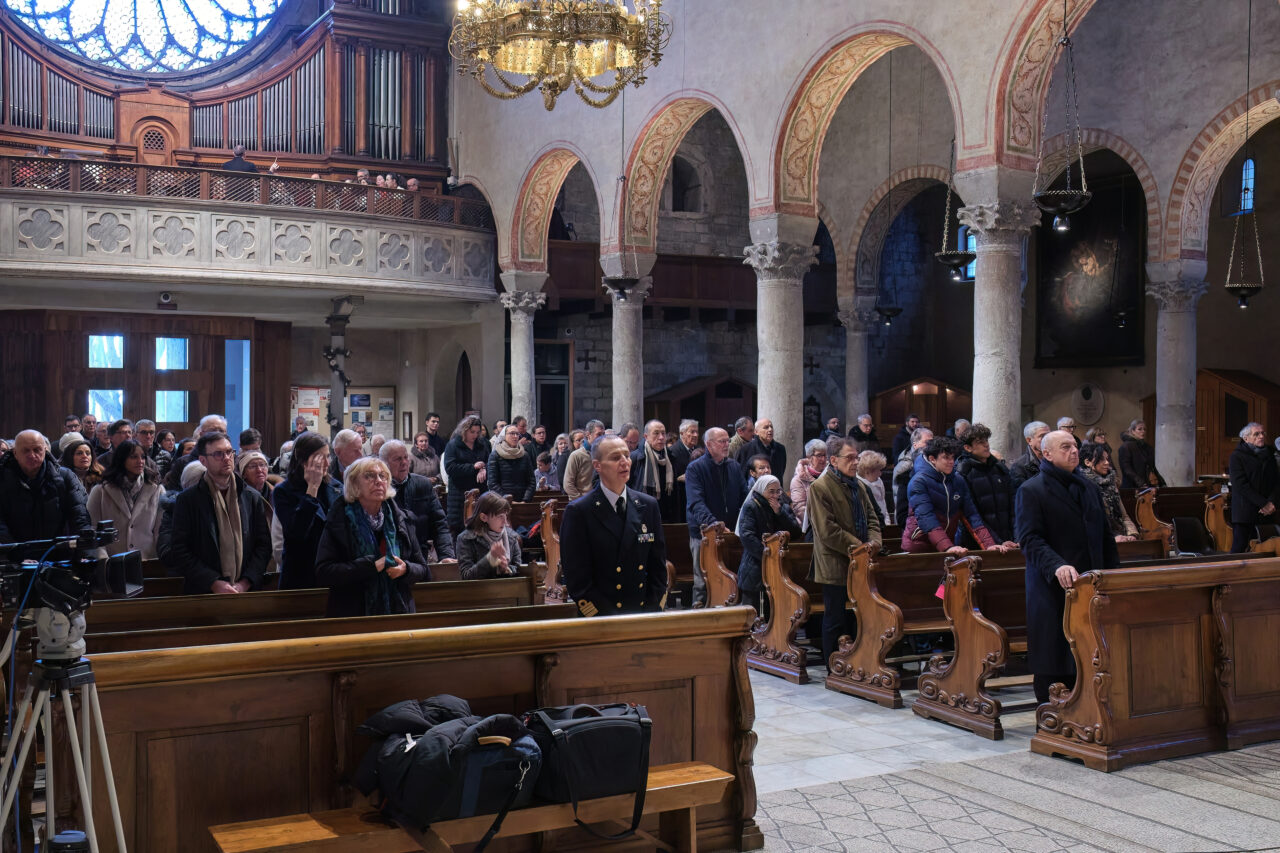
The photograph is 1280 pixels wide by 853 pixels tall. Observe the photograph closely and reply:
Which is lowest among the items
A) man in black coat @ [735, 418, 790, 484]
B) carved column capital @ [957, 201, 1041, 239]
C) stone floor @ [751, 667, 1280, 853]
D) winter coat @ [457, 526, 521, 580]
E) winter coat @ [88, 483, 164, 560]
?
stone floor @ [751, 667, 1280, 853]

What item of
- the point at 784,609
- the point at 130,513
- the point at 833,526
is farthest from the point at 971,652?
the point at 130,513

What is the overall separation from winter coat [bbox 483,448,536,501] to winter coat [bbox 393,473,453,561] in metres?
4.27

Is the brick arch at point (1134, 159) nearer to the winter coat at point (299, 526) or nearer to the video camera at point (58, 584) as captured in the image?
the winter coat at point (299, 526)

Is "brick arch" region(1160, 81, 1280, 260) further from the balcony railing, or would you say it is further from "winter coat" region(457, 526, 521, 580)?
"winter coat" region(457, 526, 521, 580)

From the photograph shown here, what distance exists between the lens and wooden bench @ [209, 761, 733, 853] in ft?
10.00

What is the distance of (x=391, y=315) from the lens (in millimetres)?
19812

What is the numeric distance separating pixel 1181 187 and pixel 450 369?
12671mm

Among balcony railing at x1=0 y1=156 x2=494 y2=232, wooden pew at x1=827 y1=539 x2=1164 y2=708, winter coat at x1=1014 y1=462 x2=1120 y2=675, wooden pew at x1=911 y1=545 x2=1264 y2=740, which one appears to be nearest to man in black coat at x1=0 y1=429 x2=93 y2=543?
wooden pew at x1=827 y1=539 x2=1164 y2=708

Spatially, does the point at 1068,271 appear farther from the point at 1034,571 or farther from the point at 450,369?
the point at 1034,571

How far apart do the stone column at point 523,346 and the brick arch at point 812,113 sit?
6.34 meters

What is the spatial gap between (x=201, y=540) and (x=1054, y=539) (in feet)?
13.7

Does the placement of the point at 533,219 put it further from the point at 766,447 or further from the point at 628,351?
the point at 766,447

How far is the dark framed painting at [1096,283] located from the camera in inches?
739

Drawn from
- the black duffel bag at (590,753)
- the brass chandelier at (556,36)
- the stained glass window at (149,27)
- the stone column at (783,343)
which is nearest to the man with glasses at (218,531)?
the black duffel bag at (590,753)
